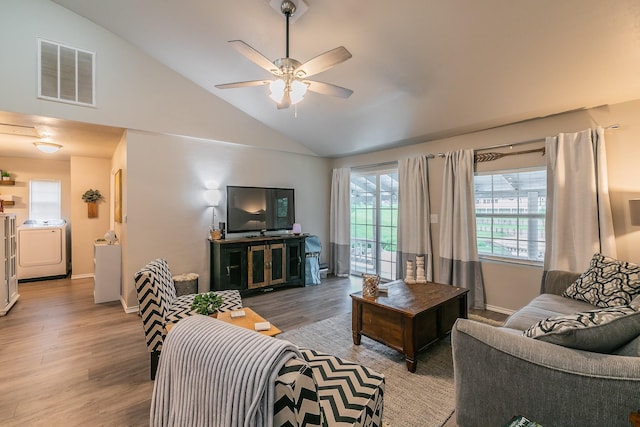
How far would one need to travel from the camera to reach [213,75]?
12.5ft

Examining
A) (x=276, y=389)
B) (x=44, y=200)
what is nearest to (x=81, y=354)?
(x=276, y=389)

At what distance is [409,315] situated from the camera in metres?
2.28

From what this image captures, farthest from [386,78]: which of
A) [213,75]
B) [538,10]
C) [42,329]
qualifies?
[42,329]

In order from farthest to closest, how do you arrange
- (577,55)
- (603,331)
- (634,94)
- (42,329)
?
(42,329)
(634,94)
(577,55)
(603,331)

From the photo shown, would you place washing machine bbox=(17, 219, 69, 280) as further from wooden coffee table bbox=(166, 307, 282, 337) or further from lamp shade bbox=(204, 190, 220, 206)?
wooden coffee table bbox=(166, 307, 282, 337)

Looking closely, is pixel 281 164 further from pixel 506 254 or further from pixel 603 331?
pixel 603 331

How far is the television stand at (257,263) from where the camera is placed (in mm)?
4184

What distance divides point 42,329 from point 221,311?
7.59ft

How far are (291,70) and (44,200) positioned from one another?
6.49 m

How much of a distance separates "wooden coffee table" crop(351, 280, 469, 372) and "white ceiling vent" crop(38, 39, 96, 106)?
156 inches

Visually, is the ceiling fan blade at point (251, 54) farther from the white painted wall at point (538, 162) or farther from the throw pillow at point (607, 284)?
the throw pillow at point (607, 284)

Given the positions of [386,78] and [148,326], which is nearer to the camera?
[148,326]

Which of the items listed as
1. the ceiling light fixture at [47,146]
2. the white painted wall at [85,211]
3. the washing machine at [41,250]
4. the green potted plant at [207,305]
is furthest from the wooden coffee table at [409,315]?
the washing machine at [41,250]

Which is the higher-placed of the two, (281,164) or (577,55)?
(577,55)
